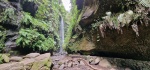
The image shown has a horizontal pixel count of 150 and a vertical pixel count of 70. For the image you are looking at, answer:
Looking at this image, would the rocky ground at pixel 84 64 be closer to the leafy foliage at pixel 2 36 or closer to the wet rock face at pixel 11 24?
the leafy foliage at pixel 2 36

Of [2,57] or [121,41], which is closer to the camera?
[121,41]

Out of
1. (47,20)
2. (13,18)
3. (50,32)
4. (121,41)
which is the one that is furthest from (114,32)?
(47,20)

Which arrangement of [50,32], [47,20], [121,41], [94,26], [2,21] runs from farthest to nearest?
1. [47,20]
2. [50,32]
3. [2,21]
4. [94,26]
5. [121,41]

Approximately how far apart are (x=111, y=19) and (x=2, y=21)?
223 inches

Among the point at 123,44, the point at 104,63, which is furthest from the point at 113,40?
the point at 104,63

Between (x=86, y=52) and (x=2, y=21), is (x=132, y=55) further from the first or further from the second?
(x=2, y=21)

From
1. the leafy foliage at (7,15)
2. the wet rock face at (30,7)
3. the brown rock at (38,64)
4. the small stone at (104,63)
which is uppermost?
the wet rock face at (30,7)

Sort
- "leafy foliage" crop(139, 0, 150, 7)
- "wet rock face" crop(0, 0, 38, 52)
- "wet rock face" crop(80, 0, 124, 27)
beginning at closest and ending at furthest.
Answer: "leafy foliage" crop(139, 0, 150, 7)
"wet rock face" crop(80, 0, 124, 27)
"wet rock face" crop(0, 0, 38, 52)

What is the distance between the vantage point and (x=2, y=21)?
21.7 ft

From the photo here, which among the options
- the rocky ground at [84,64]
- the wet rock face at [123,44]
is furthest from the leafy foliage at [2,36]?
the wet rock face at [123,44]

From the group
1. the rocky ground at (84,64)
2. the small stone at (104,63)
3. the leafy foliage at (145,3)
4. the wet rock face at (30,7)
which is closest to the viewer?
the leafy foliage at (145,3)

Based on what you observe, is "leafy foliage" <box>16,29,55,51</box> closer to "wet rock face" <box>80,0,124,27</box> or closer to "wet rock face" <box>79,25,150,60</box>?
"wet rock face" <box>80,0,124,27</box>

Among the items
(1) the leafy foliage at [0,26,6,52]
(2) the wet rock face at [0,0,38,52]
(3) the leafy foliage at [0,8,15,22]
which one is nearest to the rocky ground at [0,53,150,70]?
(1) the leafy foliage at [0,26,6,52]

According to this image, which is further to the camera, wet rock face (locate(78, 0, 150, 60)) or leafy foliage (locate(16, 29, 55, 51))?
leafy foliage (locate(16, 29, 55, 51))
